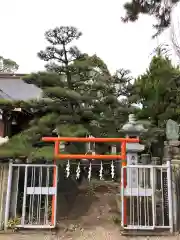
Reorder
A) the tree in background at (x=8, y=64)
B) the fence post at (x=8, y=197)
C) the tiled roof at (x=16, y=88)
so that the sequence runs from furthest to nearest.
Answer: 1. the tree in background at (x=8, y=64)
2. the tiled roof at (x=16, y=88)
3. the fence post at (x=8, y=197)

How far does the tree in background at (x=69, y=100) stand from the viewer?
318 inches

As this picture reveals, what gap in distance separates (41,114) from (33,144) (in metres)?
1.58

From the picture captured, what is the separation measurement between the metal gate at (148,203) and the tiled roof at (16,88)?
812 centimetres

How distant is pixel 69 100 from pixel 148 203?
411 cm

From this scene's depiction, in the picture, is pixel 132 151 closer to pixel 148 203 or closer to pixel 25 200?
pixel 148 203

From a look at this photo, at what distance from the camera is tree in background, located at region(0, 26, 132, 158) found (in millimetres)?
8070

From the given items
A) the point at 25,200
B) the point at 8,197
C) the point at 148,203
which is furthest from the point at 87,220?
the point at 8,197

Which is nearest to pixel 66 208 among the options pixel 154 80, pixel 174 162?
pixel 174 162

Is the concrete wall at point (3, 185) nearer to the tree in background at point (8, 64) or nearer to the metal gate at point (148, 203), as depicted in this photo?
the metal gate at point (148, 203)

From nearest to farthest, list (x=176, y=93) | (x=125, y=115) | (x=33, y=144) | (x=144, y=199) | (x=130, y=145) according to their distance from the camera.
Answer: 1. (x=144, y=199)
2. (x=130, y=145)
3. (x=33, y=144)
4. (x=125, y=115)
5. (x=176, y=93)

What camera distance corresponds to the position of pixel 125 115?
9.92 meters

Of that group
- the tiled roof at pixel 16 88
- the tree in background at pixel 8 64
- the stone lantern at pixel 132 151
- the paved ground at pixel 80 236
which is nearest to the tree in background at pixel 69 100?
the stone lantern at pixel 132 151

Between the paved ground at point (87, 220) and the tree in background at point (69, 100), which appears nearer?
the paved ground at point (87, 220)

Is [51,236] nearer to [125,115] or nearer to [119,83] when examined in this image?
[125,115]
